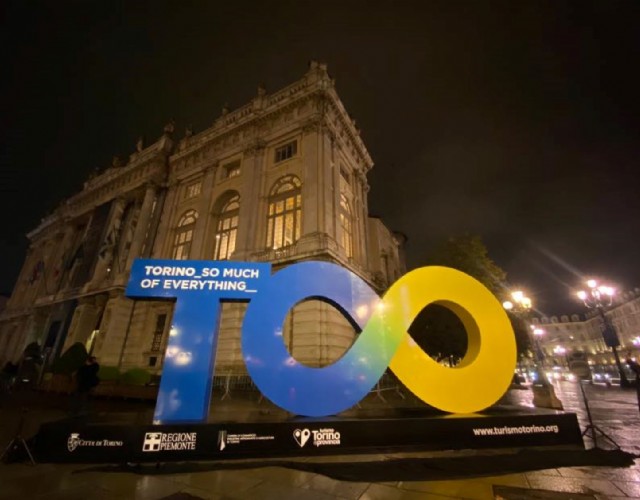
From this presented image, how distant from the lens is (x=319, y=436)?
5031 mm

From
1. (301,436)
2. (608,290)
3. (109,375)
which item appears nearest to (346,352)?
(301,436)

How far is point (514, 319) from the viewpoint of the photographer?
1920 centimetres

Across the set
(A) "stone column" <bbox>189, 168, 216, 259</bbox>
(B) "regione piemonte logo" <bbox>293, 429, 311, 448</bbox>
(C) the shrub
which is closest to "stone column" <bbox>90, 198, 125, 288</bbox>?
(A) "stone column" <bbox>189, 168, 216, 259</bbox>

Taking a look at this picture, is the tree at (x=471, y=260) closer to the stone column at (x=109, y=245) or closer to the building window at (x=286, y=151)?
the building window at (x=286, y=151)

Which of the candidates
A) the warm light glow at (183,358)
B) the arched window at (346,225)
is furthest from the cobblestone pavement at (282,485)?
the arched window at (346,225)

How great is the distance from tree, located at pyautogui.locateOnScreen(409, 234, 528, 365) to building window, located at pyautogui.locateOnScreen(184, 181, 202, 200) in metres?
21.0

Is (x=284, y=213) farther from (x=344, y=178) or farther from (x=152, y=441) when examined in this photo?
(x=152, y=441)

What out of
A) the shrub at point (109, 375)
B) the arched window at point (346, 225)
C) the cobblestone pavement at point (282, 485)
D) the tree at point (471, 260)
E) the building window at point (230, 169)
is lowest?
the cobblestone pavement at point (282, 485)

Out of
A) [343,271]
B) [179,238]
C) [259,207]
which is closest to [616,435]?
[343,271]

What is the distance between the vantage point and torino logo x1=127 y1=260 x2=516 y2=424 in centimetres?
550

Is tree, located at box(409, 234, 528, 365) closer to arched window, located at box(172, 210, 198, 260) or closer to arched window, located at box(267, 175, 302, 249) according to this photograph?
arched window, located at box(267, 175, 302, 249)

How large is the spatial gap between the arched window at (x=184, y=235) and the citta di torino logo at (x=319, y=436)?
22.0 meters

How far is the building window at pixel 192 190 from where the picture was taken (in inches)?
1035

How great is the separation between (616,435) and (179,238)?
27409mm
